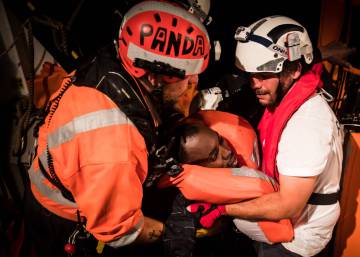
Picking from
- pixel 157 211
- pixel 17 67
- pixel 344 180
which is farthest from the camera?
pixel 17 67

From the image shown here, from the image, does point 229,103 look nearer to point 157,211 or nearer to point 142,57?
point 157,211

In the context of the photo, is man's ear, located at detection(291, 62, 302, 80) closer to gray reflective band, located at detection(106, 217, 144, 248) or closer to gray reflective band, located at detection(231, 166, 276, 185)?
gray reflective band, located at detection(231, 166, 276, 185)

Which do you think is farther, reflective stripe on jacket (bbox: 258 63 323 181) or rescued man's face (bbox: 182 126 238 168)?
rescued man's face (bbox: 182 126 238 168)

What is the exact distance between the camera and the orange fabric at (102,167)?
4.60ft

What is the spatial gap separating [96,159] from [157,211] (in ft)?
2.81

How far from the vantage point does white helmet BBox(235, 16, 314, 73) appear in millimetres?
1948

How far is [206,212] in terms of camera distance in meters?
2.00

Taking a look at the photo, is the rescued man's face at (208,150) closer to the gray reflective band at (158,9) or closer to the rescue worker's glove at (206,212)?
the rescue worker's glove at (206,212)

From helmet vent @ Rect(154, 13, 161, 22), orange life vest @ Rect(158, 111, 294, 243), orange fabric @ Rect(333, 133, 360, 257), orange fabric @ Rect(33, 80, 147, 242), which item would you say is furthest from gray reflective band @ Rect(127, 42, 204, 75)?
orange fabric @ Rect(333, 133, 360, 257)

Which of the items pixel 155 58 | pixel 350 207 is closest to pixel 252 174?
pixel 155 58

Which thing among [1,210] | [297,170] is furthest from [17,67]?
[297,170]

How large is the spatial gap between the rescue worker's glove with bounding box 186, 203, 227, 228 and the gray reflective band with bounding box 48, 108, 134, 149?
0.80 meters

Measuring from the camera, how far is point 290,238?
2.08m

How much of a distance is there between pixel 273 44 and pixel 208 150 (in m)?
0.83
